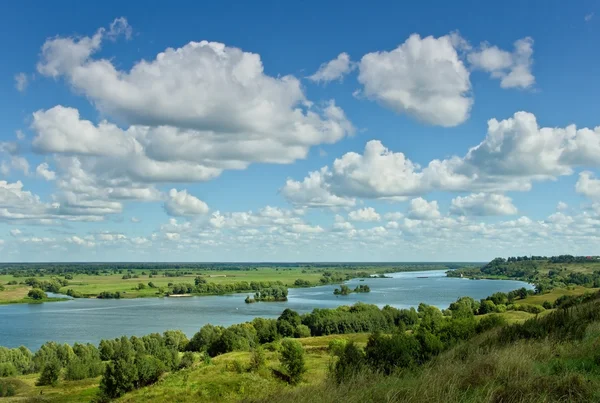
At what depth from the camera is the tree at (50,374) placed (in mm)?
65938

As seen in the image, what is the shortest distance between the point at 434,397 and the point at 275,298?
6633 inches

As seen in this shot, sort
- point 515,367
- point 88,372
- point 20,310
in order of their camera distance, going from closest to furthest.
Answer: point 515,367 < point 88,372 < point 20,310

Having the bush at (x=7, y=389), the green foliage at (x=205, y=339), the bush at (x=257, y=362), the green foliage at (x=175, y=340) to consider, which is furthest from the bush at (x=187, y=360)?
the bush at (x=7, y=389)

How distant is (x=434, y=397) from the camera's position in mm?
6324

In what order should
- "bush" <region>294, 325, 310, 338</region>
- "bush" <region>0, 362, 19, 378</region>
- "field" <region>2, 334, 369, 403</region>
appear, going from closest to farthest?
"field" <region>2, 334, 369, 403</region>, "bush" <region>0, 362, 19, 378</region>, "bush" <region>294, 325, 310, 338</region>

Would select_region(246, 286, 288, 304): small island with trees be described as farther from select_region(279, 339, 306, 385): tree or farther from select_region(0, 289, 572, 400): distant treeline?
select_region(279, 339, 306, 385): tree

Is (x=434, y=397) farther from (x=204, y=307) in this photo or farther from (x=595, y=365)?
(x=204, y=307)

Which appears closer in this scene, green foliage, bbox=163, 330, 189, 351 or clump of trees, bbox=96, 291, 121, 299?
green foliage, bbox=163, 330, 189, 351

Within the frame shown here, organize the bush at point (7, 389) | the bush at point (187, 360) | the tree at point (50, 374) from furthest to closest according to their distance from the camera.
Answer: the bush at point (187, 360) < the tree at point (50, 374) < the bush at point (7, 389)

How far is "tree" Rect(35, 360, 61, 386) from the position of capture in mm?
65938

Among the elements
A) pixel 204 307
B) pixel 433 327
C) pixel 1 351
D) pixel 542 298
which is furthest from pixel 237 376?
pixel 204 307

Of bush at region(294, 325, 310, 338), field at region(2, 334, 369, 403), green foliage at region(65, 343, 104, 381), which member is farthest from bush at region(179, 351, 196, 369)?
bush at region(294, 325, 310, 338)

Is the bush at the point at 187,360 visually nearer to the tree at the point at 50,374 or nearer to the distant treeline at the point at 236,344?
the distant treeline at the point at 236,344

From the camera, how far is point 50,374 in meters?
67.1
